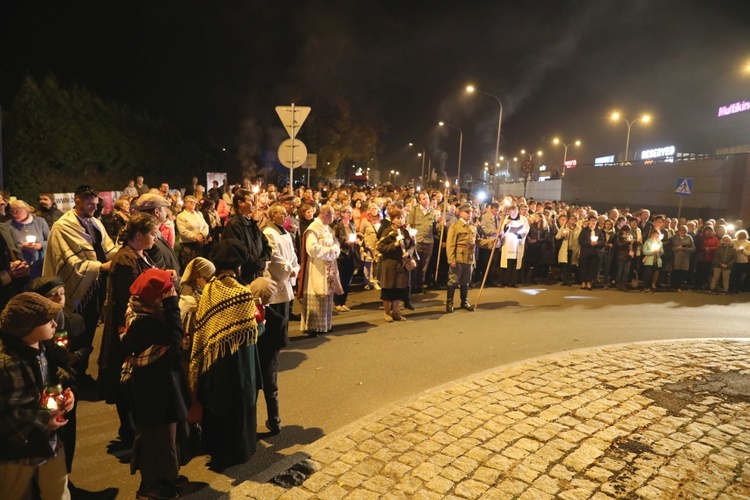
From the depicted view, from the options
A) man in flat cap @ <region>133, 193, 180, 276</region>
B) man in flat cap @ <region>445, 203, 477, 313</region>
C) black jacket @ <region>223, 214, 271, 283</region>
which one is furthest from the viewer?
man in flat cap @ <region>445, 203, 477, 313</region>

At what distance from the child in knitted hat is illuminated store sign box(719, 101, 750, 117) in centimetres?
5535

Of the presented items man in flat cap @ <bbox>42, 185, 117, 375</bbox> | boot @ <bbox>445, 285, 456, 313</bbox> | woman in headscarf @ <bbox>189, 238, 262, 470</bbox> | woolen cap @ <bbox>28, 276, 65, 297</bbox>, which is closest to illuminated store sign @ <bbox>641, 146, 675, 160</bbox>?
boot @ <bbox>445, 285, 456, 313</bbox>

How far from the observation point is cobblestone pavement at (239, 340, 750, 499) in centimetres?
405

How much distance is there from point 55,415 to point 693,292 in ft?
47.7

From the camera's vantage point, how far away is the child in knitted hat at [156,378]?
11.8 ft

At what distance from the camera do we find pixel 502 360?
725 centimetres

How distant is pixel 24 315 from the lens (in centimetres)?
301

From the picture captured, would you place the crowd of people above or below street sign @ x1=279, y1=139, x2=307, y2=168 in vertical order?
below

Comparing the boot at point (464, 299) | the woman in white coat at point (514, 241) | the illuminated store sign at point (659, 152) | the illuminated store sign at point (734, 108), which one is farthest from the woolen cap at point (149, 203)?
the illuminated store sign at point (659, 152)

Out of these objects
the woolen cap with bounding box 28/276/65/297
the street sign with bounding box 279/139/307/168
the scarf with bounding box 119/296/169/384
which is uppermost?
the street sign with bounding box 279/139/307/168

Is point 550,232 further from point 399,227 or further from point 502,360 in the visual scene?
point 502,360

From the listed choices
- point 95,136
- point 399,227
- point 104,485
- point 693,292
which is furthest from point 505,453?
point 95,136

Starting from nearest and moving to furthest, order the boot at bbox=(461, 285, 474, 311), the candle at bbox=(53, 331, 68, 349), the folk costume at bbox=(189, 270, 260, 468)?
the candle at bbox=(53, 331, 68, 349) → the folk costume at bbox=(189, 270, 260, 468) → the boot at bbox=(461, 285, 474, 311)

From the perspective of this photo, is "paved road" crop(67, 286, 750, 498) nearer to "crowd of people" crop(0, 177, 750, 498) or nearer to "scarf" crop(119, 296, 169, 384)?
"crowd of people" crop(0, 177, 750, 498)
